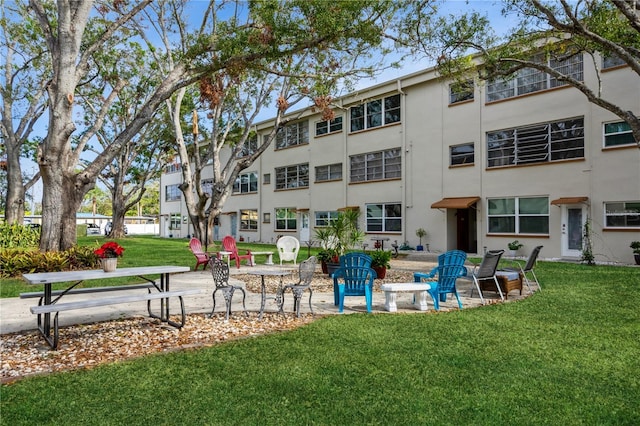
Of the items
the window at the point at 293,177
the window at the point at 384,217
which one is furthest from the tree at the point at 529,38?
the window at the point at 293,177

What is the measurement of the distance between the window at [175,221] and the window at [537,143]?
29.9 meters

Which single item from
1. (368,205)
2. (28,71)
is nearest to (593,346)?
(368,205)

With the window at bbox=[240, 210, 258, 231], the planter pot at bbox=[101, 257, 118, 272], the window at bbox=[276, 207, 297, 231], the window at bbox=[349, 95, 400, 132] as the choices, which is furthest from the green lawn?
the window at bbox=[240, 210, 258, 231]

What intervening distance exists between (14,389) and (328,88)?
46.8 ft

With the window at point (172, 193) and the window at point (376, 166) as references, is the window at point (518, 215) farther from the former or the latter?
the window at point (172, 193)

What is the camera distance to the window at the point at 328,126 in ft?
81.3

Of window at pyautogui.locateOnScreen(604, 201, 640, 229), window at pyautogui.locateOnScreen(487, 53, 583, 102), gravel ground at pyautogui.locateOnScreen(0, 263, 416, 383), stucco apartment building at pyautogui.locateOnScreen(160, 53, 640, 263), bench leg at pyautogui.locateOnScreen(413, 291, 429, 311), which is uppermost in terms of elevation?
window at pyautogui.locateOnScreen(487, 53, 583, 102)

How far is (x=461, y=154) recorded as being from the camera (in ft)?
62.8

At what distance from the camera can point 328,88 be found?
52.9ft

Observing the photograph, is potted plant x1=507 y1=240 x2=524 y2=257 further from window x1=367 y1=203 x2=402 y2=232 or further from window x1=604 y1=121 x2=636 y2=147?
window x1=367 y1=203 x2=402 y2=232

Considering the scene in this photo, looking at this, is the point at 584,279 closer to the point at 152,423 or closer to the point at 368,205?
the point at 152,423

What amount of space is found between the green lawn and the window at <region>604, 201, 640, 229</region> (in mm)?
10913

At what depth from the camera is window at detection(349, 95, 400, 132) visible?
72.1 ft

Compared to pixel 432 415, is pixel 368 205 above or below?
above
